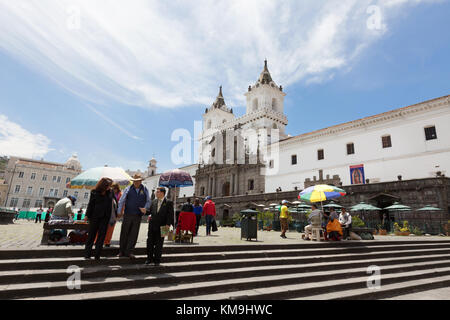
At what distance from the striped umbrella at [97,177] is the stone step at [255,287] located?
3776 millimetres

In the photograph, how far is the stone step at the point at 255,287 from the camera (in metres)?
4.06

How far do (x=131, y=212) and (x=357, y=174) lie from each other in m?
26.9

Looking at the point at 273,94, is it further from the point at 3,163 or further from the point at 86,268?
the point at 3,163

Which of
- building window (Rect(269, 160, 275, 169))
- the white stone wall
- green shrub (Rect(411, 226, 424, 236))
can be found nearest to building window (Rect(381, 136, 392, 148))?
the white stone wall

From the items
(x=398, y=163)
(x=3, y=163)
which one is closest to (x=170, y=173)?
(x=398, y=163)

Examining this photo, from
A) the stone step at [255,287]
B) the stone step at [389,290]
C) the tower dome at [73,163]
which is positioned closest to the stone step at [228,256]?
the stone step at [255,287]

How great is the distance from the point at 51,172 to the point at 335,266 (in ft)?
210

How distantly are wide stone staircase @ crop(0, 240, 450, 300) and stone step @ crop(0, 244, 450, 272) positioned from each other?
0.02 metres

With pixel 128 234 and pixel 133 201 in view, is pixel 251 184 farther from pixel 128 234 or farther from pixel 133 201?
pixel 128 234

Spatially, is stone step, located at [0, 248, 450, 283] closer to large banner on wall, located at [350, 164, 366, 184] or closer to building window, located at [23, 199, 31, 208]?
large banner on wall, located at [350, 164, 366, 184]

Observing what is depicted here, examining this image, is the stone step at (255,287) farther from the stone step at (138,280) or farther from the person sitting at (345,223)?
the person sitting at (345,223)
